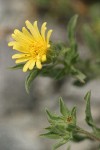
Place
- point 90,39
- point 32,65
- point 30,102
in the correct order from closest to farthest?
point 32,65 < point 90,39 < point 30,102

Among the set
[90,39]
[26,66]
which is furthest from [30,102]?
[26,66]

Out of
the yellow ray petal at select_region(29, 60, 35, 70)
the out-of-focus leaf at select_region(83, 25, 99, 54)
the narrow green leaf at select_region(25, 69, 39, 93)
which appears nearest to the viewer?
the yellow ray petal at select_region(29, 60, 35, 70)

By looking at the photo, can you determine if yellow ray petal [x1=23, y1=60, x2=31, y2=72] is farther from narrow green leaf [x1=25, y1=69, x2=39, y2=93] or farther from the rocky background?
the rocky background

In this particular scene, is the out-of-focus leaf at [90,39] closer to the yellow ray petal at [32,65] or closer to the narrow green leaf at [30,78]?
the narrow green leaf at [30,78]

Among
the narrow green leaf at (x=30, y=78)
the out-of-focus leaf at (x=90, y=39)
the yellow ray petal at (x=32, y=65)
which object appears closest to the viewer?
the yellow ray petal at (x=32, y=65)

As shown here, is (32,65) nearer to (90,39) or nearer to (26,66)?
(26,66)

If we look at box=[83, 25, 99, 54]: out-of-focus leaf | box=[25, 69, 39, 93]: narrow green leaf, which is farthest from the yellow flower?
box=[83, 25, 99, 54]: out-of-focus leaf

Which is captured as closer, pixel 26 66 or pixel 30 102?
pixel 26 66

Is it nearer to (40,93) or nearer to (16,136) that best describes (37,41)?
(16,136)

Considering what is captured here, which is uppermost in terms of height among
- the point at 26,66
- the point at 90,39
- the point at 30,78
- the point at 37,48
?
the point at 90,39

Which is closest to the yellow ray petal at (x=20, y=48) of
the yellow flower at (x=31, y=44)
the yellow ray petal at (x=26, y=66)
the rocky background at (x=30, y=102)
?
the yellow flower at (x=31, y=44)

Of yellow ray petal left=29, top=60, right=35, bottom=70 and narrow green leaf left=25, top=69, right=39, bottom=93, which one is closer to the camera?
yellow ray petal left=29, top=60, right=35, bottom=70
